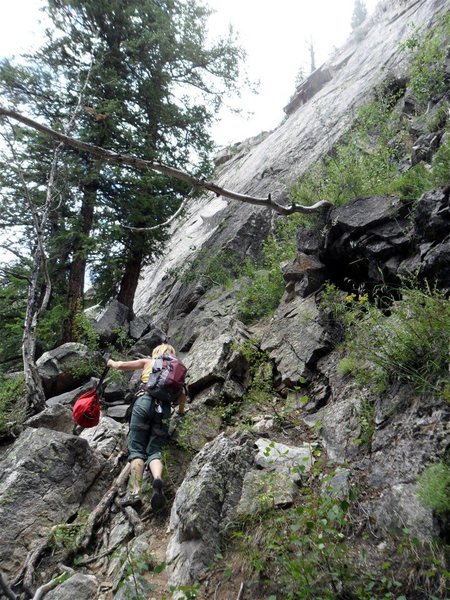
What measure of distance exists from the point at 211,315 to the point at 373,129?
642cm

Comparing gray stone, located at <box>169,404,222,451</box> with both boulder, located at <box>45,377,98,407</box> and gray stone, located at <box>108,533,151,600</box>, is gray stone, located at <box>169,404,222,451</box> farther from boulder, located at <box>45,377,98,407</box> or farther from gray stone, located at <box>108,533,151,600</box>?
boulder, located at <box>45,377,98,407</box>

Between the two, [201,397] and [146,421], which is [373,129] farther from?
[146,421]

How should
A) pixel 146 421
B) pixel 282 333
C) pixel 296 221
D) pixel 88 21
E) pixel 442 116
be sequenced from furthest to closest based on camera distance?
1. pixel 88 21
2. pixel 296 221
3. pixel 442 116
4. pixel 282 333
5. pixel 146 421

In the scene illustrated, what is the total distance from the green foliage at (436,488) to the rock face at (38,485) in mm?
4180

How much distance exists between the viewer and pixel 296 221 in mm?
7715

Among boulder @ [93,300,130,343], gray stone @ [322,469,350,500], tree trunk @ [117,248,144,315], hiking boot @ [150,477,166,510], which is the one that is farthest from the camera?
tree trunk @ [117,248,144,315]

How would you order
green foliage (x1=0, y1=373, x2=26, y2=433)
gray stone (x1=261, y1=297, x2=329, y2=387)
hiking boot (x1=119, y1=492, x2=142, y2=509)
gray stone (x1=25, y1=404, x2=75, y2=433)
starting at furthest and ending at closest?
green foliage (x1=0, y1=373, x2=26, y2=433)
gray stone (x1=25, y1=404, x2=75, y2=433)
gray stone (x1=261, y1=297, x2=329, y2=387)
hiking boot (x1=119, y1=492, x2=142, y2=509)

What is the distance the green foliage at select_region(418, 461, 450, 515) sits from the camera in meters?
2.74

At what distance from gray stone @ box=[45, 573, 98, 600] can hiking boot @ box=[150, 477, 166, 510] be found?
0.92 metres

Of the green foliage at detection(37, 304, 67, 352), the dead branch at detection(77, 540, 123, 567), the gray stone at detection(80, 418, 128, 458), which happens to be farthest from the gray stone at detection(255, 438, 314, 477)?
the green foliage at detection(37, 304, 67, 352)

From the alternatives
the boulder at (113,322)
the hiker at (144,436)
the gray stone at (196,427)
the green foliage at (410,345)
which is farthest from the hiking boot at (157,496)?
the boulder at (113,322)

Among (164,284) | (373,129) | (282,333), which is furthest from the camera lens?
(164,284)

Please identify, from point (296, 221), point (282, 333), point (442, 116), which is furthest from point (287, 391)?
point (442, 116)

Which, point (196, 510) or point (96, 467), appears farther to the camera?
point (96, 467)
